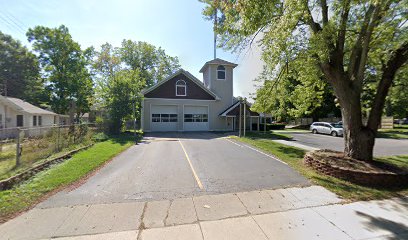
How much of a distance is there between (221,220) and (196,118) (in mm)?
22965

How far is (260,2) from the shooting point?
6762mm

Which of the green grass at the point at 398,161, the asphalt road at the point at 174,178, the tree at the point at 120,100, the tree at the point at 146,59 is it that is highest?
the tree at the point at 146,59

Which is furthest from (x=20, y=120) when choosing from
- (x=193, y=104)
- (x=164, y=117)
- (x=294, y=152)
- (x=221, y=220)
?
(x=221, y=220)

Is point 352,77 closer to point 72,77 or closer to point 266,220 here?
point 266,220

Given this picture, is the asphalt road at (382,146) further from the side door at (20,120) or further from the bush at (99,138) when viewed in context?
the side door at (20,120)

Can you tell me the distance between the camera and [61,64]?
30.9 meters

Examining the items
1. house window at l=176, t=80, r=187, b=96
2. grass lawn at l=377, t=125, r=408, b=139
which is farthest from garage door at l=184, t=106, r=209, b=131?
grass lawn at l=377, t=125, r=408, b=139

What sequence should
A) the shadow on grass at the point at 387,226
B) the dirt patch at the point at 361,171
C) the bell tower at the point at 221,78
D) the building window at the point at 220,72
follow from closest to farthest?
the shadow on grass at the point at 387,226 < the dirt patch at the point at 361,171 < the bell tower at the point at 221,78 < the building window at the point at 220,72

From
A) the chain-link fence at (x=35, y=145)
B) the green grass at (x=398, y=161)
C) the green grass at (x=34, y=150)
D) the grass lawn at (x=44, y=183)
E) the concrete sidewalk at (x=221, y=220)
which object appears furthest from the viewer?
the green grass at (x=398, y=161)

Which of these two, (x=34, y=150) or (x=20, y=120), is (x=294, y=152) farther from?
(x=20, y=120)

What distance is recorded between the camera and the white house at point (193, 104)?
25.7 metres

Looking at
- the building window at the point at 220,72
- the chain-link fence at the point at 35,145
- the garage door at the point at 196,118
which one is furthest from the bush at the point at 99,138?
the building window at the point at 220,72

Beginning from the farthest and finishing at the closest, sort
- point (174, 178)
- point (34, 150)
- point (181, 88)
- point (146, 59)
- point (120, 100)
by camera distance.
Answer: point (146, 59)
point (181, 88)
point (120, 100)
point (34, 150)
point (174, 178)

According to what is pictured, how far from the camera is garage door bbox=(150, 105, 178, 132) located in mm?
25734
